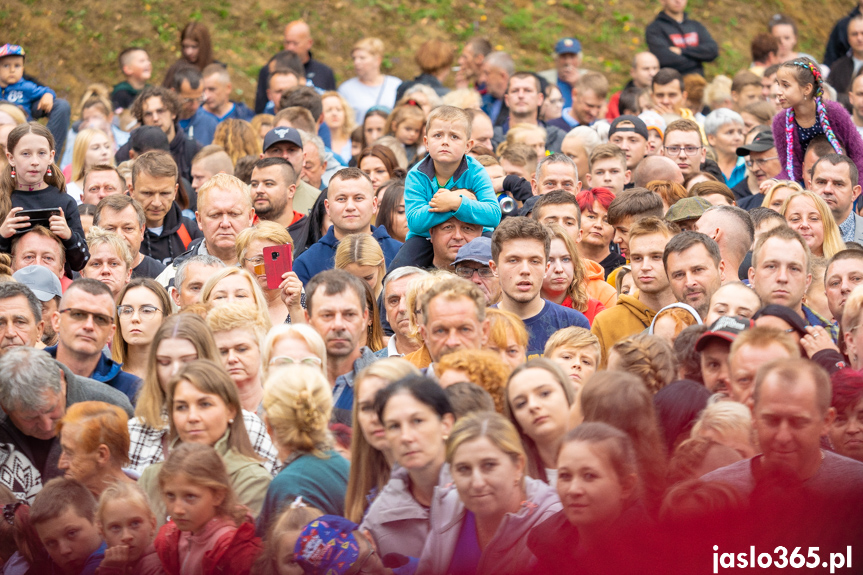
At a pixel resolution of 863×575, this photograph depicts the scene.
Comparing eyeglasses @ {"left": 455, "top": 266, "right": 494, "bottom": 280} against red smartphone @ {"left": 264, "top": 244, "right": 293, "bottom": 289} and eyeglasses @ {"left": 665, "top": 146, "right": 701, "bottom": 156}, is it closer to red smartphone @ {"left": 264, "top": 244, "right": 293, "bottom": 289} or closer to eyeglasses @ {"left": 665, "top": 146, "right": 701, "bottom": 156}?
red smartphone @ {"left": 264, "top": 244, "right": 293, "bottom": 289}

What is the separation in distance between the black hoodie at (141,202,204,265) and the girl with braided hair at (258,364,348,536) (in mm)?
4368

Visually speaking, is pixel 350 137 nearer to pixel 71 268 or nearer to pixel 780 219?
pixel 71 268

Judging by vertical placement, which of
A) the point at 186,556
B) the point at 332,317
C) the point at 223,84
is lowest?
the point at 186,556

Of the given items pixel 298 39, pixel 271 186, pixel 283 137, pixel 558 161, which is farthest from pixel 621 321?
pixel 298 39

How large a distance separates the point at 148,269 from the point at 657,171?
427 centimetres

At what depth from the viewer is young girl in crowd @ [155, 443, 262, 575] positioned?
3.91m

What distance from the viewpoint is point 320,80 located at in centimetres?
1340

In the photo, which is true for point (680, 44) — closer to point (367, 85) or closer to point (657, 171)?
point (367, 85)

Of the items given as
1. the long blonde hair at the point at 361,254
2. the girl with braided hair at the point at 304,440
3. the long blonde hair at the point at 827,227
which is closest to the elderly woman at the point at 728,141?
the long blonde hair at the point at 827,227

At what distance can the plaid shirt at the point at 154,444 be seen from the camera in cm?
494

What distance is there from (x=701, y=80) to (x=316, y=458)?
10.2 metres

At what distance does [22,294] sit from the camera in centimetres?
596

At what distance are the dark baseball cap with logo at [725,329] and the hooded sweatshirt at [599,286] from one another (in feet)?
6.20

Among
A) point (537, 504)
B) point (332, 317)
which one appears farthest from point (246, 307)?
point (537, 504)
